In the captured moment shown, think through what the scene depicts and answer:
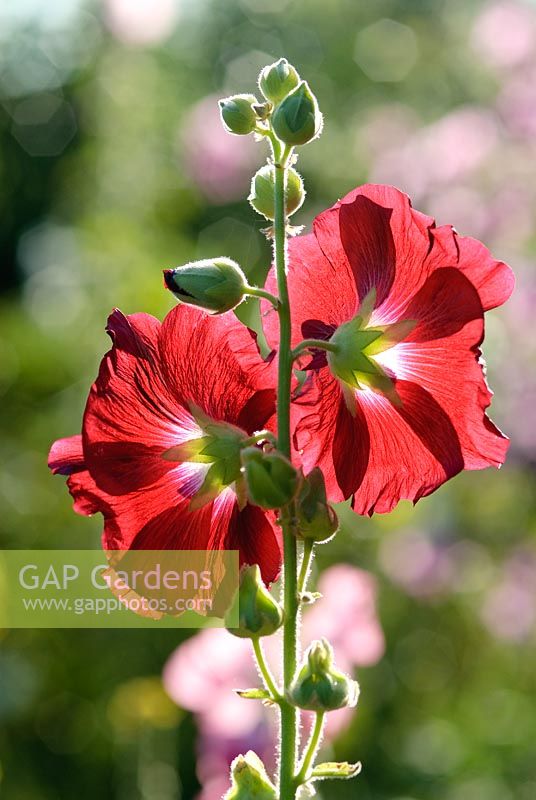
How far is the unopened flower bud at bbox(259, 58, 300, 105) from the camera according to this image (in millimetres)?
890

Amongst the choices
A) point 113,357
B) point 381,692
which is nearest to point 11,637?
point 381,692

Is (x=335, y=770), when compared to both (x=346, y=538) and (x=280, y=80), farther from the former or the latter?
(x=346, y=538)

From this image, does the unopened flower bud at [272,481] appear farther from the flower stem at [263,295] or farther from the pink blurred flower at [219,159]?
the pink blurred flower at [219,159]

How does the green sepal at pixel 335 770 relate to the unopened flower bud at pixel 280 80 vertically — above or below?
below

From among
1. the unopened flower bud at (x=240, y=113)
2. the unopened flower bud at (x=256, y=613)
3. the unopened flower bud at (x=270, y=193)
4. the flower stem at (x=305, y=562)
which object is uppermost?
the unopened flower bud at (x=240, y=113)

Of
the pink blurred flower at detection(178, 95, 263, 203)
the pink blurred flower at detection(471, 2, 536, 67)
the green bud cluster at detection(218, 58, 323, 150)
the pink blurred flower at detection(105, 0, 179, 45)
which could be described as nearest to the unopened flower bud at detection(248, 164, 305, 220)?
the green bud cluster at detection(218, 58, 323, 150)

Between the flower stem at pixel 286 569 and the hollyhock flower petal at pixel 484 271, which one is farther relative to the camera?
the hollyhock flower petal at pixel 484 271

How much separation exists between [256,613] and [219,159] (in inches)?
160

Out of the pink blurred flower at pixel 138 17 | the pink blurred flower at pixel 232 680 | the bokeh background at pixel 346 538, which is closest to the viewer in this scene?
the pink blurred flower at pixel 232 680

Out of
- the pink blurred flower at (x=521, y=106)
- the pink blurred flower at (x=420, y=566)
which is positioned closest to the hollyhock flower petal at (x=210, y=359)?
the pink blurred flower at (x=420, y=566)

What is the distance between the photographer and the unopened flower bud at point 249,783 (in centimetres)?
84

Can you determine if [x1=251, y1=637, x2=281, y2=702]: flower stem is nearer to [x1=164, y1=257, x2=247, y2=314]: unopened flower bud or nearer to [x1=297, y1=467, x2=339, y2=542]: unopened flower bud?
[x1=297, y1=467, x2=339, y2=542]: unopened flower bud

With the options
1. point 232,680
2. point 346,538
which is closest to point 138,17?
point 346,538

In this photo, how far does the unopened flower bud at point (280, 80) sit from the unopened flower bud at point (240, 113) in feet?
0.05
